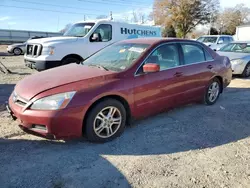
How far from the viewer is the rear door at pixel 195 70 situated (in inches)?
186

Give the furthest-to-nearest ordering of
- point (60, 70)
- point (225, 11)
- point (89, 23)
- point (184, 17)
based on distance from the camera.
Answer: point (225, 11) < point (184, 17) < point (89, 23) < point (60, 70)

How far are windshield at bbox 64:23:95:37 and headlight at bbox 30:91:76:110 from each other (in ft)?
19.0

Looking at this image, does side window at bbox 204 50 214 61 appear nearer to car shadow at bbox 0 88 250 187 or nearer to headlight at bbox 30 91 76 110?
car shadow at bbox 0 88 250 187

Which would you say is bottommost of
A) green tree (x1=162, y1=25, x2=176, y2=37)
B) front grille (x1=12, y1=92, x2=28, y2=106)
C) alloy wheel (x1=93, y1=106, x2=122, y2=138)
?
alloy wheel (x1=93, y1=106, x2=122, y2=138)

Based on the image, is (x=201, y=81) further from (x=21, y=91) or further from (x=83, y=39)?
(x=83, y=39)

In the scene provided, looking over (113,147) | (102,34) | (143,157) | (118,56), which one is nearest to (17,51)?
(102,34)

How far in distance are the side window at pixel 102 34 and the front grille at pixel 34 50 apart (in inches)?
70.5

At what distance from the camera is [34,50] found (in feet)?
26.2

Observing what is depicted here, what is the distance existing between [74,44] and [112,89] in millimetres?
4941

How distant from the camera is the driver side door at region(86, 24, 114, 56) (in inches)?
334

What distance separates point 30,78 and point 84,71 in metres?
0.89

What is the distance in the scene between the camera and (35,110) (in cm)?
321

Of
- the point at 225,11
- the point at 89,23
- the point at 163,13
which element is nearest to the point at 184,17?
the point at 163,13

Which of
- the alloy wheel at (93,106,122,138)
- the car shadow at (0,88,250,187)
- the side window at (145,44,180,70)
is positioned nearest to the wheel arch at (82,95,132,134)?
the alloy wheel at (93,106,122,138)
